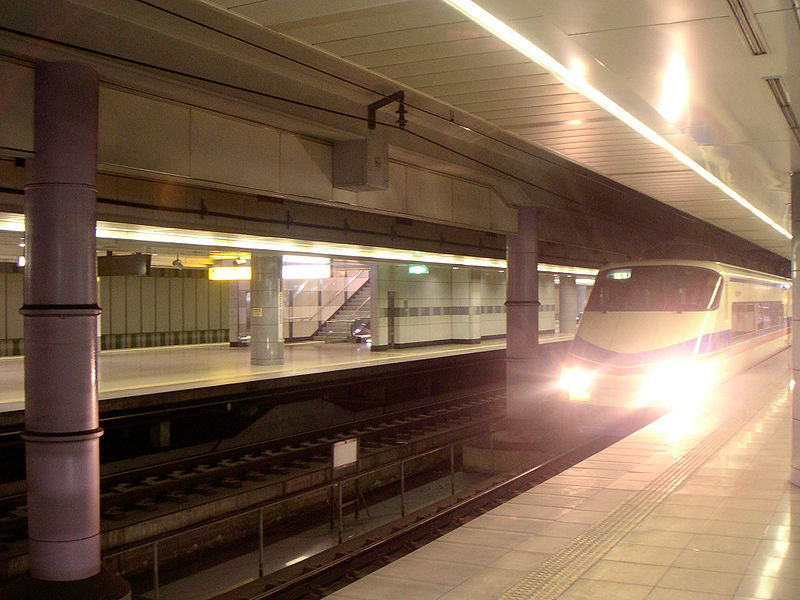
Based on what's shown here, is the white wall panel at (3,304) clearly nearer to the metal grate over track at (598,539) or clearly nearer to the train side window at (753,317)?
the train side window at (753,317)

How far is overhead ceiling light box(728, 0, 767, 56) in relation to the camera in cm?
423

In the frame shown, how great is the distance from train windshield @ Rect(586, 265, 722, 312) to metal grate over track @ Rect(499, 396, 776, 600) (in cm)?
402

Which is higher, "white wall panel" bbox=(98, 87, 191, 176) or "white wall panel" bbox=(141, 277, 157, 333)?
"white wall panel" bbox=(98, 87, 191, 176)

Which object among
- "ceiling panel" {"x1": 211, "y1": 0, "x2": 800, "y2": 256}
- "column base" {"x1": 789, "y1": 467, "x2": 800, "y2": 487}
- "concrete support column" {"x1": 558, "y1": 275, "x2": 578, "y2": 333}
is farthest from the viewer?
"concrete support column" {"x1": 558, "y1": 275, "x2": 578, "y2": 333}

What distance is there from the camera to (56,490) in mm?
6207

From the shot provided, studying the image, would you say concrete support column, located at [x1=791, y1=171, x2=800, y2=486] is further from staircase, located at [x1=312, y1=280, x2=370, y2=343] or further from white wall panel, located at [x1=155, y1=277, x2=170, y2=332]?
staircase, located at [x1=312, y1=280, x2=370, y2=343]

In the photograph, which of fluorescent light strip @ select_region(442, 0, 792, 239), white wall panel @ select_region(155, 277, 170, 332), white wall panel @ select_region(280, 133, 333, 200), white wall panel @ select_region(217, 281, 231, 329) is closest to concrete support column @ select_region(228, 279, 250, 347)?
white wall panel @ select_region(217, 281, 231, 329)

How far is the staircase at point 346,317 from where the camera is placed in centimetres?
3481

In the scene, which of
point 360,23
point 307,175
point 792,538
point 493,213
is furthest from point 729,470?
point 493,213

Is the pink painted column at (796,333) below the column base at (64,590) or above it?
above

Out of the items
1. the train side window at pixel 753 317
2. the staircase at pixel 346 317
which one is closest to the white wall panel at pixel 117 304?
the staircase at pixel 346 317

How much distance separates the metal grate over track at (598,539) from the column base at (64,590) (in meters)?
3.16

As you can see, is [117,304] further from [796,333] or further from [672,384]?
[796,333]

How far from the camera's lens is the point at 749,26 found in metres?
4.52
